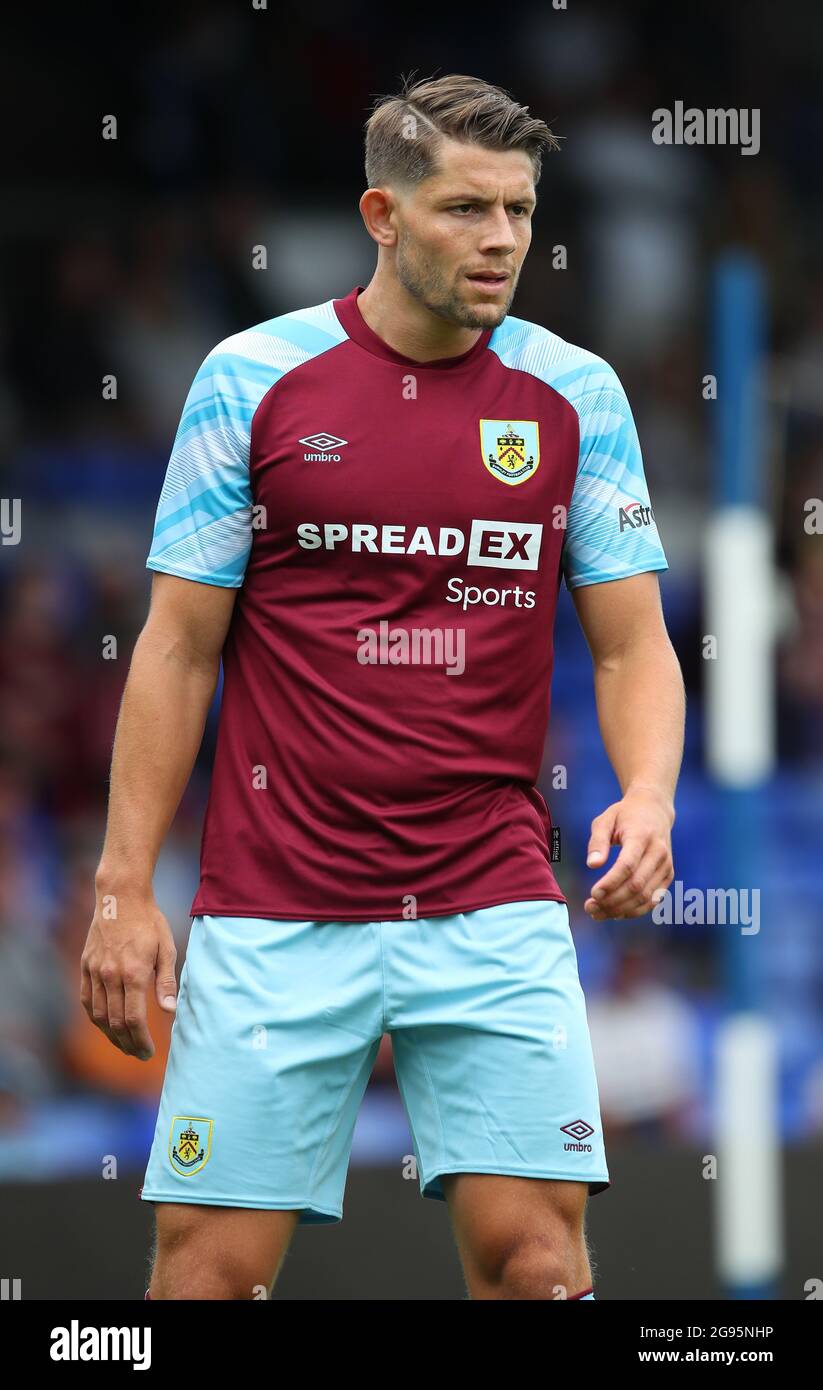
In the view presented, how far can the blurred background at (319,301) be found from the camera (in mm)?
5664

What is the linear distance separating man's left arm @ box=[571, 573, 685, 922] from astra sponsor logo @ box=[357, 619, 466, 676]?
28cm

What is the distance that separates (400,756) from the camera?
10.0 ft

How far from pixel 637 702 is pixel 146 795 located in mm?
771

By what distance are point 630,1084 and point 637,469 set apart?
373 cm

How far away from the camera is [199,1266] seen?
9.68ft

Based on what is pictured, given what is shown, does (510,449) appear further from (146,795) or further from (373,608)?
(146,795)

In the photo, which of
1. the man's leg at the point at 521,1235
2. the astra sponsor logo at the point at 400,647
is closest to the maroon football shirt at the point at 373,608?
the astra sponsor logo at the point at 400,647

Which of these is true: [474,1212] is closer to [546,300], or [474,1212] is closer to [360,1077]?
[360,1077]

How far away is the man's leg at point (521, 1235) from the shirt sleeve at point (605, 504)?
37.1 inches

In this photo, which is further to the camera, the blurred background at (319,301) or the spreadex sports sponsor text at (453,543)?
the blurred background at (319,301)

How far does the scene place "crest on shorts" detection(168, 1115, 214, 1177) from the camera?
2.98 m

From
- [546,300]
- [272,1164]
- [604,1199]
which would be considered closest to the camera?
[272,1164]

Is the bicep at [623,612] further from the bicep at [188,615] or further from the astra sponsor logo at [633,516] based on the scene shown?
the bicep at [188,615]

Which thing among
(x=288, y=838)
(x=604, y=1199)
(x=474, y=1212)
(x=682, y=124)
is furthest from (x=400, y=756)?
(x=682, y=124)
